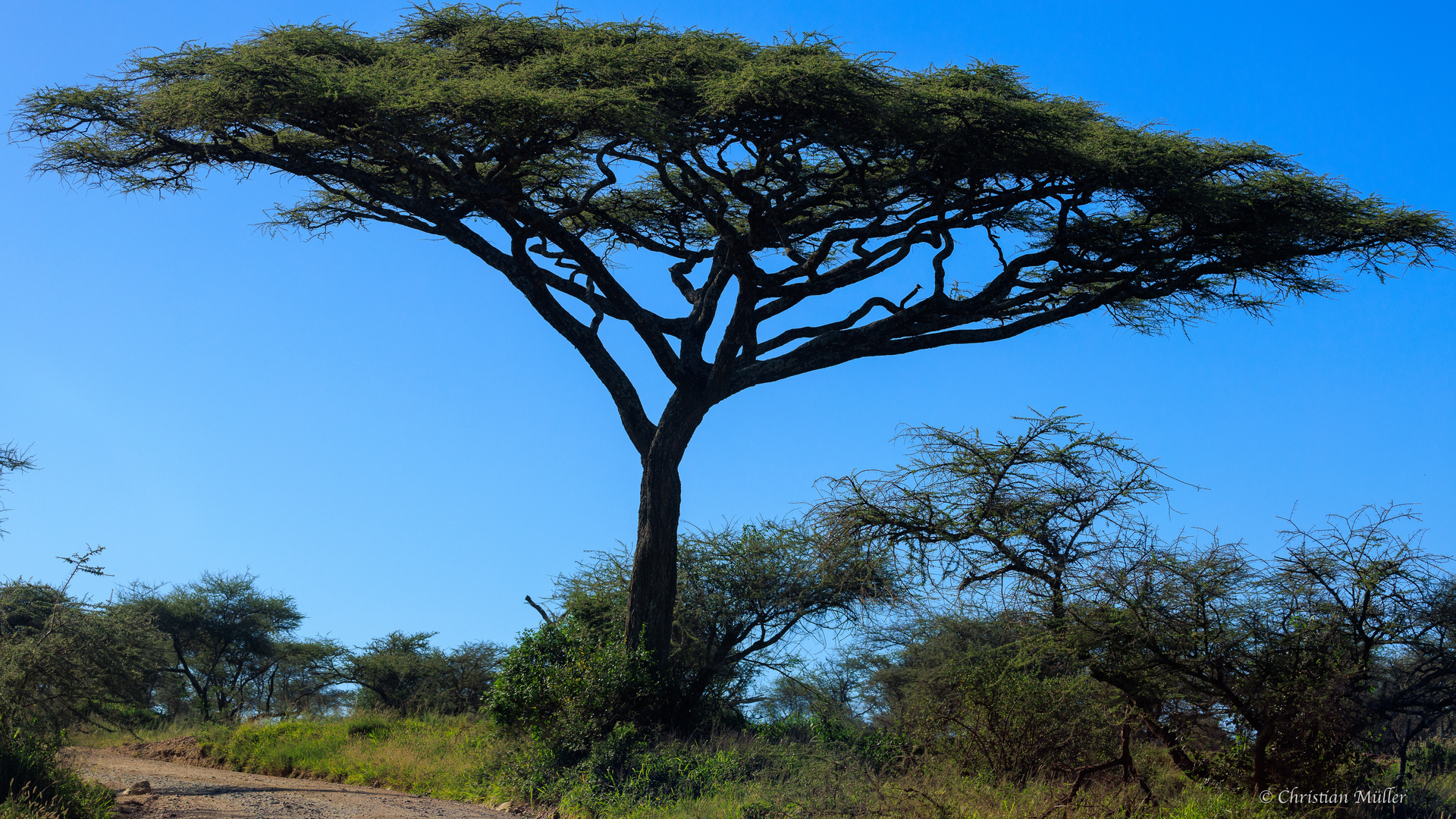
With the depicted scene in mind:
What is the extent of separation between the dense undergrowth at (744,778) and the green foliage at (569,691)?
29 centimetres

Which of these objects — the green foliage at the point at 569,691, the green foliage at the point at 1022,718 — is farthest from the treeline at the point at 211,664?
the green foliage at the point at 1022,718

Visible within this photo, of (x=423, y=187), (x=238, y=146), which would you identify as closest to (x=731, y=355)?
(x=423, y=187)

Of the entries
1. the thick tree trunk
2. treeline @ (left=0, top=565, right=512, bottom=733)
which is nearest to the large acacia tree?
the thick tree trunk

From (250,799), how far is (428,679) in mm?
13558

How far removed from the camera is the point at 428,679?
2519 cm

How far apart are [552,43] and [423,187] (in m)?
2.72

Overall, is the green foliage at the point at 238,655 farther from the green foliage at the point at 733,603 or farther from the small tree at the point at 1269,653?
the small tree at the point at 1269,653

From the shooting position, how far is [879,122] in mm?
12906

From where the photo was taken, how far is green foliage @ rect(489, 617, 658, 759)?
12383 mm

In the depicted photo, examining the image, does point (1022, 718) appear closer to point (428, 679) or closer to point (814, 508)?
point (814, 508)

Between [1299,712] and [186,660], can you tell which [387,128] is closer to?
[1299,712]

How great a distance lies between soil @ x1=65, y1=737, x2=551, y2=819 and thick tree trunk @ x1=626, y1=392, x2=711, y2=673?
2.86 meters

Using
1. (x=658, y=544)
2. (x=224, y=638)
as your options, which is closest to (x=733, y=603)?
(x=658, y=544)

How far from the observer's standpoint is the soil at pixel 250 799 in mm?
10711
